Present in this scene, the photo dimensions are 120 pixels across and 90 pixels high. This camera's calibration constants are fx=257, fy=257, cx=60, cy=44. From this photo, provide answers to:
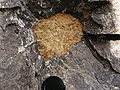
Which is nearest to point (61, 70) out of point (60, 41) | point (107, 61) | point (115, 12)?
point (60, 41)

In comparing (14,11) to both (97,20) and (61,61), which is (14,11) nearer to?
(61,61)

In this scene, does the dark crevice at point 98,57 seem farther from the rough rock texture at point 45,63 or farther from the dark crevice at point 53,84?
the dark crevice at point 53,84

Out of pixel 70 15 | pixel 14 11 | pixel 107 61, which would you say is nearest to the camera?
pixel 14 11

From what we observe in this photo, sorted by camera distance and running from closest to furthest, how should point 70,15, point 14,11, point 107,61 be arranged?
point 14,11
point 107,61
point 70,15

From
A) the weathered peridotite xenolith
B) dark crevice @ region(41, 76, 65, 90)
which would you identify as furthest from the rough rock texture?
dark crevice @ region(41, 76, 65, 90)

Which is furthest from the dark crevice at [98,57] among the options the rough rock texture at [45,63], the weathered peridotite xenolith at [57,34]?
the weathered peridotite xenolith at [57,34]
